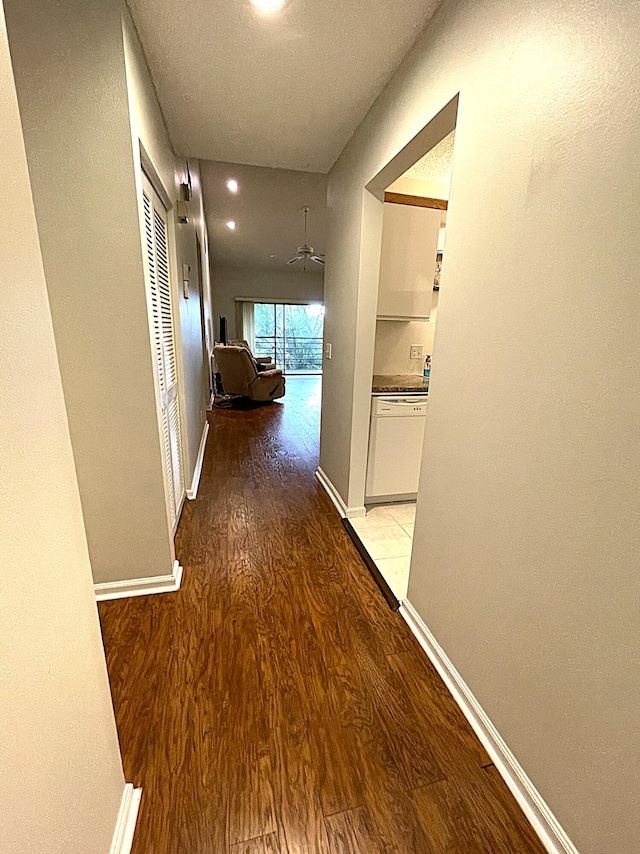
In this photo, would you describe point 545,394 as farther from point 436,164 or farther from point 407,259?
point 436,164

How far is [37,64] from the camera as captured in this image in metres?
1.29

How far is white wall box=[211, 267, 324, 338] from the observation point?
902 cm

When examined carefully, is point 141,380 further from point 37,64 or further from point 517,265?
point 517,265

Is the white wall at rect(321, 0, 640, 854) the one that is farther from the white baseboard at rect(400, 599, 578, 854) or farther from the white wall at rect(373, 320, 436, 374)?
the white wall at rect(373, 320, 436, 374)

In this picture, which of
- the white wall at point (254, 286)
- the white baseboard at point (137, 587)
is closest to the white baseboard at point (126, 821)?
the white baseboard at point (137, 587)

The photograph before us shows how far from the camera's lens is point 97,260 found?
1476 mm

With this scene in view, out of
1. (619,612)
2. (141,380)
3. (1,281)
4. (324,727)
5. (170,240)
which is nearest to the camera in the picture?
(1,281)

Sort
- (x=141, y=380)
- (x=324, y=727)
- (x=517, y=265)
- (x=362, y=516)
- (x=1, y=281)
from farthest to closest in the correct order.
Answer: (x=362, y=516)
(x=141, y=380)
(x=324, y=727)
(x=517, y=265)
(x=1, y=281)

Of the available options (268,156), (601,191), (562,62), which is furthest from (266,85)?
(601,191)

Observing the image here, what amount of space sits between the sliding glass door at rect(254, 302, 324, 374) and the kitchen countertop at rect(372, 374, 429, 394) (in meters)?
6.99

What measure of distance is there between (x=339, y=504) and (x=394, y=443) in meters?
0.63

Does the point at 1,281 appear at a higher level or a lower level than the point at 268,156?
lower

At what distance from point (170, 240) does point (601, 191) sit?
2374 mm

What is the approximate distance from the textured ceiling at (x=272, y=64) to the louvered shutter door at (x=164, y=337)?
0.52 metres
